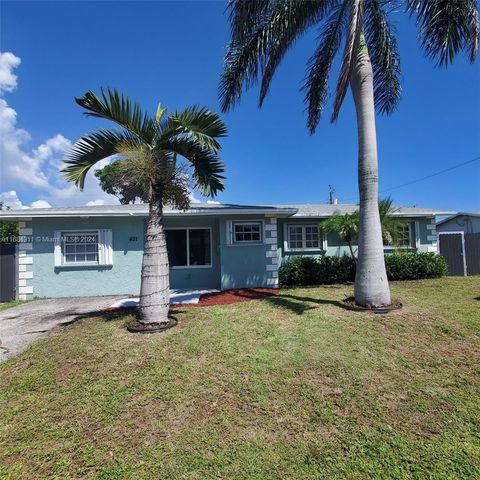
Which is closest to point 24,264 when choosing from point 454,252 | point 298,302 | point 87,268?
point 87,268

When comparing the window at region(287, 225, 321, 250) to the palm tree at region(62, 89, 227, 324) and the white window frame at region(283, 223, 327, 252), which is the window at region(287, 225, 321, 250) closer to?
the white window frame at region(283, 223, 327, 252)

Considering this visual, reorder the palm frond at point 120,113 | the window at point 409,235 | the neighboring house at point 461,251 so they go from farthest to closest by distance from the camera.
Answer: the neighboring house at point 461,251, the window at point 409,235, the palm frond at point 120,113

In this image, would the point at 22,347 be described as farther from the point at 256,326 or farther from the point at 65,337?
the point at 256,326

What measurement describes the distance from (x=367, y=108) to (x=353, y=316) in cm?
460

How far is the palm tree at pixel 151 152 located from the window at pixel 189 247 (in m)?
4.84

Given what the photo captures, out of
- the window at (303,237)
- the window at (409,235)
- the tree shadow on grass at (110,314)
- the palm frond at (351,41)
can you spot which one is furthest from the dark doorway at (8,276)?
the window at (409,235)

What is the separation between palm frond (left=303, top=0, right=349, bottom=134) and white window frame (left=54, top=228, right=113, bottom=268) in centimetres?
776

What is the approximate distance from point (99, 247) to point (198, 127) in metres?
6.48

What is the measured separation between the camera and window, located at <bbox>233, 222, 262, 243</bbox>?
1053cm

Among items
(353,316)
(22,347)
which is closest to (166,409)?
(22,347)

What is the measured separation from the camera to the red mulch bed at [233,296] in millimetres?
8258

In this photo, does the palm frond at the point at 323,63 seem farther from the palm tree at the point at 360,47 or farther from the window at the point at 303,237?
the window at the point at 303,237

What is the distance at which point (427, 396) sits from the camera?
353cm

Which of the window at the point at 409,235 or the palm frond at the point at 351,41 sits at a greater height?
the palm frond at the point at 351,41
